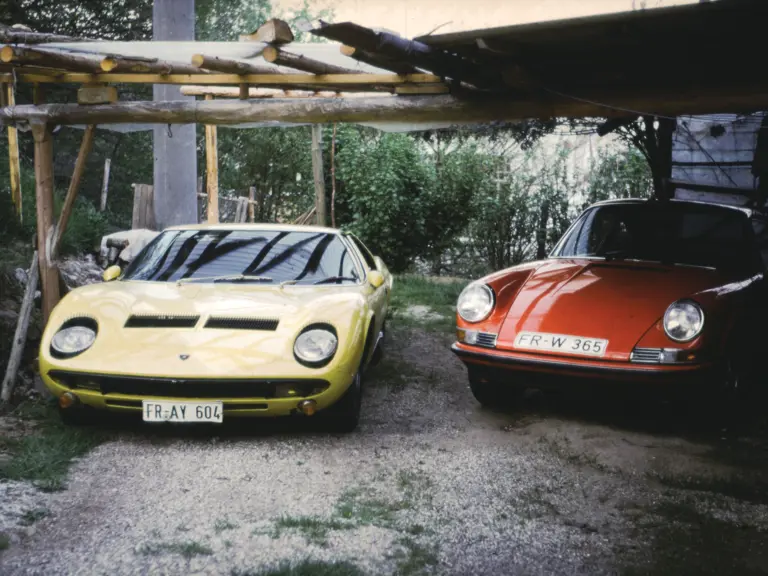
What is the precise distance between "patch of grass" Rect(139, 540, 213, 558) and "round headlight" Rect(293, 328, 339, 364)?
1.59 meters

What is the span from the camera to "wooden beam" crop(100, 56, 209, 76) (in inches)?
241

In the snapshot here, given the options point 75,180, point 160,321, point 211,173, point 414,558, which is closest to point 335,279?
point 160,321

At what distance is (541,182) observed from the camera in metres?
14.2

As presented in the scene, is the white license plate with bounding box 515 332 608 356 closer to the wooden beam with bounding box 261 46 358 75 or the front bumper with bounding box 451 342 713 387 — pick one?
the front bumper with bounding box 451 342 713 387

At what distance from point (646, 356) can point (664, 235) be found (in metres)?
1.59

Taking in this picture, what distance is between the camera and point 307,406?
15.7 feet

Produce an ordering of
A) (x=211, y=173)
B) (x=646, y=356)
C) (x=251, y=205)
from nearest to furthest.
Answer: (x=646, y=356), (x=211, y=173), (x=251, y=205)

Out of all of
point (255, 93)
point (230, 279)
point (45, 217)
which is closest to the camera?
point (230, 279)

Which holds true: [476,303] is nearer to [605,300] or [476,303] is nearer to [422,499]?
[605,300]

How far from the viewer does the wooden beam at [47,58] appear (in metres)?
5.73

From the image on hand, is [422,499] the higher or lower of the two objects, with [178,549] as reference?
lower

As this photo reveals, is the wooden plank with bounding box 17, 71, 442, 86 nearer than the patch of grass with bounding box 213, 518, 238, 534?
No

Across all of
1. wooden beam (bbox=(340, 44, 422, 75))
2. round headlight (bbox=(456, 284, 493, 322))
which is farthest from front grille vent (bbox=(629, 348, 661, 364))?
wooden beam (bbox=(340, 44, 422, 75))

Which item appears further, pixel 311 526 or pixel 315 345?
pixel 315 345
